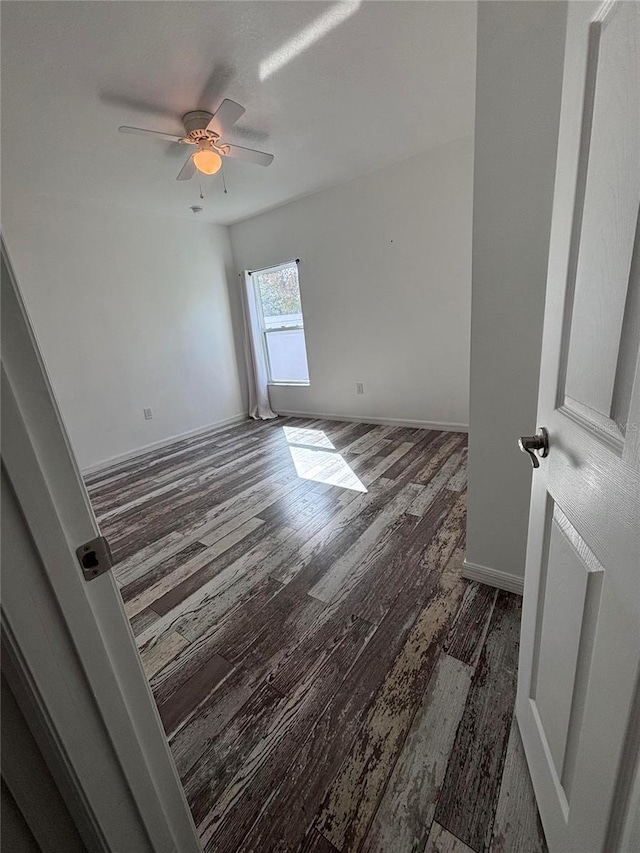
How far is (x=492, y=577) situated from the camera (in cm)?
151

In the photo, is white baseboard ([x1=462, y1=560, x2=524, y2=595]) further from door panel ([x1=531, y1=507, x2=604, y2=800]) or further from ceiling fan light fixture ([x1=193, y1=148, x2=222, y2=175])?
ceiling fan light fixture ([x1=193, y1=148, x2=222, y2=175])

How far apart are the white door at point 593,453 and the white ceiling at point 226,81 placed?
1.71 m

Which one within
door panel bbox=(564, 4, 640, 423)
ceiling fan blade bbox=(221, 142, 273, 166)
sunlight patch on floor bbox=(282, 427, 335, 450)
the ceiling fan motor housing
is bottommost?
sunlight patch on floor bbox=(282, 427, 335, 450)

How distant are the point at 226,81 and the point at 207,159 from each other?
40cm

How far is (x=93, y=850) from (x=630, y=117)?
1.26 metres

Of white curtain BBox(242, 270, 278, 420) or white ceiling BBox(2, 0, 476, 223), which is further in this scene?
white curtain BBox(242, 270, 278, 420)

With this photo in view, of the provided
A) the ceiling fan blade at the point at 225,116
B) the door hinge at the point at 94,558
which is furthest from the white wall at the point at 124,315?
the door hinge at the point at 94,558

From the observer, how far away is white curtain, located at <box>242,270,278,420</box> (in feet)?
14.6

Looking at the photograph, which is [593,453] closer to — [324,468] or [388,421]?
[324,468]

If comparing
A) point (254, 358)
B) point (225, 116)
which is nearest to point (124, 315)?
point (254, 358)

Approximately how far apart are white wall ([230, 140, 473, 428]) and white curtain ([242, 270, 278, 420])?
41 cm

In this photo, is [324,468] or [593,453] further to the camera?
[324,468]

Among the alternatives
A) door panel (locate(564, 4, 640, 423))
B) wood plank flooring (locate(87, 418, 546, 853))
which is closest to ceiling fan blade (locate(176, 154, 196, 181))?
wood plank flooring (locate(87, 418, 546, 853))

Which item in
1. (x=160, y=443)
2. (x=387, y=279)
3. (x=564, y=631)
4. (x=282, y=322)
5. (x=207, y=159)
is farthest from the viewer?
(x=282, y=322)
